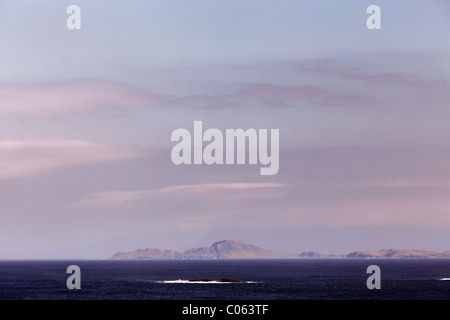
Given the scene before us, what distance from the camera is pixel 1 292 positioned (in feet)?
455

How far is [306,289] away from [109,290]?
135 feet

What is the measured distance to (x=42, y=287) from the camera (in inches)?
6156
